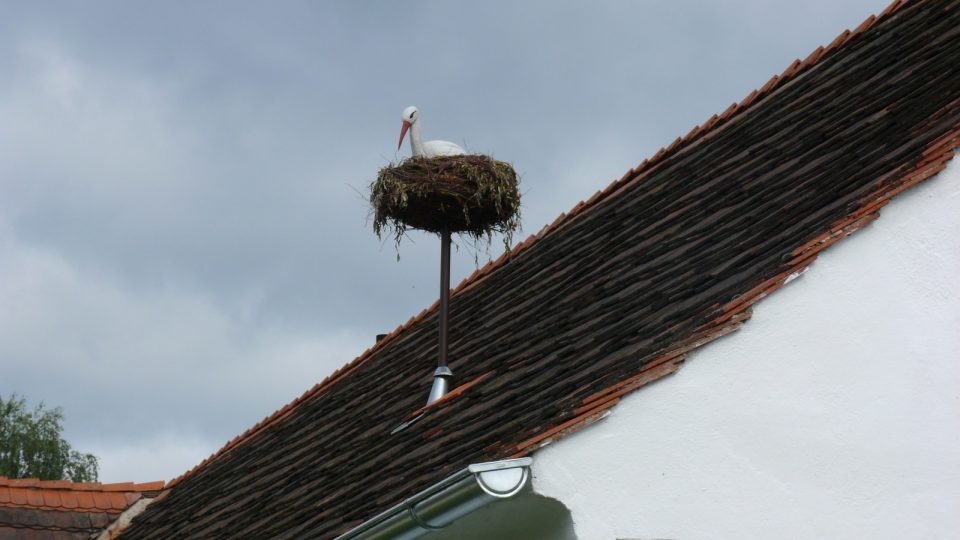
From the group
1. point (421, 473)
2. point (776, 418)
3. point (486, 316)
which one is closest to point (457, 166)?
point (486, 316)

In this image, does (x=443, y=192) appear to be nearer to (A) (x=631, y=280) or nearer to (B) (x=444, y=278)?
(B) (x=444, y=278)

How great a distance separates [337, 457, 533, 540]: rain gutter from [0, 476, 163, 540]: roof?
5.89 metres

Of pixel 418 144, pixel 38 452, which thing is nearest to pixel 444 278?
pixel 418 144

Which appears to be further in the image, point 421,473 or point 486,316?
point 486,316

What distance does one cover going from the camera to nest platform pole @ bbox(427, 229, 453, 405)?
7.96m

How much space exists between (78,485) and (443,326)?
16.2 feet

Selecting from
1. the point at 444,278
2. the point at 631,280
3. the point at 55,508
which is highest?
the point at 444,278

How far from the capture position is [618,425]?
5.22m

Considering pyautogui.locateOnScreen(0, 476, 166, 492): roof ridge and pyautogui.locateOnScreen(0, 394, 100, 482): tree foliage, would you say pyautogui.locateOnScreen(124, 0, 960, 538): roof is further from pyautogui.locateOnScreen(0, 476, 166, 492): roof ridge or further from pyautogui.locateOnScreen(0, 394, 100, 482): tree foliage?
pyautogui.locateOnScreen(0, 394, 100, 482): tree foliage

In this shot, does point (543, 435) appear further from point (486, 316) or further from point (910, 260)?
point (486, 316)

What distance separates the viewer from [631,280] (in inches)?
282

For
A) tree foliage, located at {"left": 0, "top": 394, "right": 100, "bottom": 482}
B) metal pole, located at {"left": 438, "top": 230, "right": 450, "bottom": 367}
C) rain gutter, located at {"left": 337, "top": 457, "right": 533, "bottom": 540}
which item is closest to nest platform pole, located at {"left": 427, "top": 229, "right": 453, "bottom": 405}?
metal pole, located at {"left": 438, "top": 230, "right": 450, "bottom": 367}

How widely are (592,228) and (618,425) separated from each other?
13.7 feet

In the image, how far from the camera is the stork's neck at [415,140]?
859 cm
